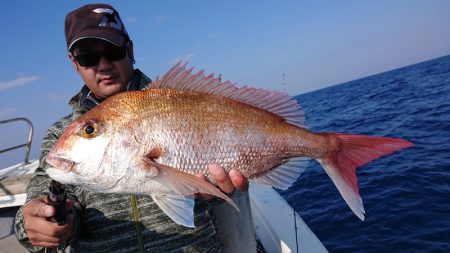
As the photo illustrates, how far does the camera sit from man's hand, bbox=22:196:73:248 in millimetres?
1845

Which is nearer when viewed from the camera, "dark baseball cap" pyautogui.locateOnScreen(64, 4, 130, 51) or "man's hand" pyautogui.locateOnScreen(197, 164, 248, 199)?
"man's hand" pyautogui.locateOnScreen(197, 164, 248, 199)

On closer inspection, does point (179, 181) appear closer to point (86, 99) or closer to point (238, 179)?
point (238, 179)

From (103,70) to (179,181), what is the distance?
4.56ft

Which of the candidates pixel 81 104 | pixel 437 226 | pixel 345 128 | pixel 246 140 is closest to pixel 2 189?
pixel 81 104

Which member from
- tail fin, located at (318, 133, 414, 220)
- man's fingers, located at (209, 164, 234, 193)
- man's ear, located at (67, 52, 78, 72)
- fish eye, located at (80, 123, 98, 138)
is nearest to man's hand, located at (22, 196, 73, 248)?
fish eye, located at (80, 123, 98, 138)

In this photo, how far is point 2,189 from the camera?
549 cm

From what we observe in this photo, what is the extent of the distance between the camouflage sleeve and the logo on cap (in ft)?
3.21

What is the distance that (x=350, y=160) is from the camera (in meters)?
2.22

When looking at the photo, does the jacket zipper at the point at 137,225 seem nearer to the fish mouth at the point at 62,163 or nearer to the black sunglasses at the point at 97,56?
the fish mouth at the point at 62,163

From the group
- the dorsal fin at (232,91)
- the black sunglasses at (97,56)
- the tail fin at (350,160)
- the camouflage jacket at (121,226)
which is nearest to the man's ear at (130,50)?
the black sunglasses at (97,56)

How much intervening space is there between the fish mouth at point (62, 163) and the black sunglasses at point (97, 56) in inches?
41.8

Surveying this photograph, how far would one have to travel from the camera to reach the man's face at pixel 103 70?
2.58 m

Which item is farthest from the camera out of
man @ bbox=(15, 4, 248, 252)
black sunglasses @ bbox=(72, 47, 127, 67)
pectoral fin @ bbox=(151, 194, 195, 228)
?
black sunglasses @ bbox=(72, 47, 127, 67)

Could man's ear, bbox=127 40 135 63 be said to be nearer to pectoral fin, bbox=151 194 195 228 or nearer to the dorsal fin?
the dorsal fin
